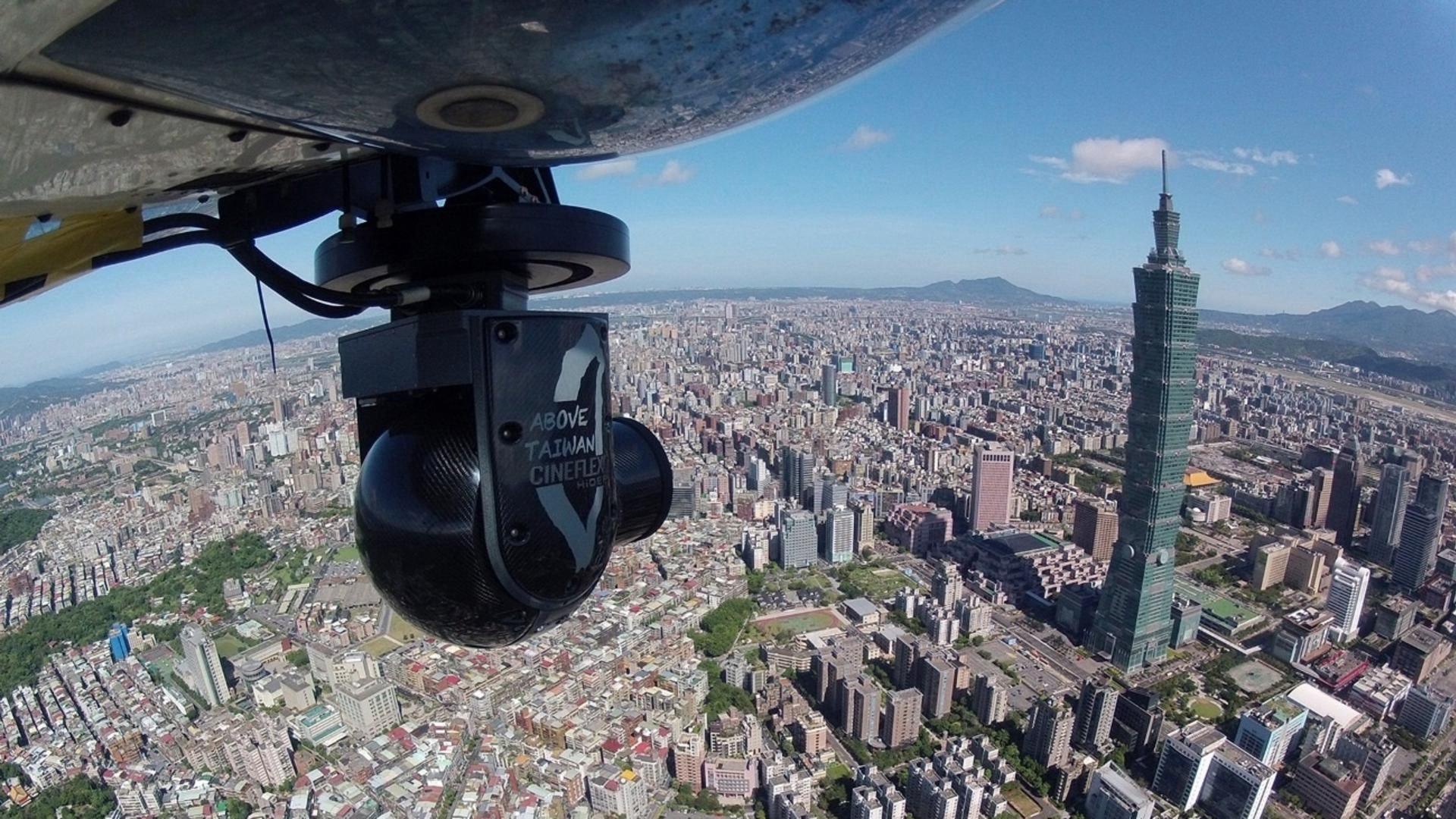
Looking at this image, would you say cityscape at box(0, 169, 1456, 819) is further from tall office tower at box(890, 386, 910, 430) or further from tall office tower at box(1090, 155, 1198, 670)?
tall office tower at box(890, 386, 910, 430)

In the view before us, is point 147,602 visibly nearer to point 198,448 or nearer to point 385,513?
point 198,448

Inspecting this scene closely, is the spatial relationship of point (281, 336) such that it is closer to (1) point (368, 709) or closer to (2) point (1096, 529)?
(1) point (368, 709)

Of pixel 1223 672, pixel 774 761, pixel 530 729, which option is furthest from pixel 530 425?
pixel 1223 672

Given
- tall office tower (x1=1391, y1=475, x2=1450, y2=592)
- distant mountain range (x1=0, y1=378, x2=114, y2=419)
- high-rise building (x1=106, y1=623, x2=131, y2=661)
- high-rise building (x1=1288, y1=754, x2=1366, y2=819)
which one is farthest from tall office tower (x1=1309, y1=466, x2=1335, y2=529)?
distant mountain range (x1=0, y1=378, x2=114, y2=419)

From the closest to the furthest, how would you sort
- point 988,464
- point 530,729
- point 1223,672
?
point 530,729
point 1223,672
point 988,464

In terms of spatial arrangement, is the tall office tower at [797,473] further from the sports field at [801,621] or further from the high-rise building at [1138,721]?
the high-rise building at [1138,721]

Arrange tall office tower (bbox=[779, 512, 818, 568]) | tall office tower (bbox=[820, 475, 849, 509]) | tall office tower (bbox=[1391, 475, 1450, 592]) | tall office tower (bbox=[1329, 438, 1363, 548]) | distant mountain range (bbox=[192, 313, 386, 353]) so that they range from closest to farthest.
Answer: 1. tall office tower (bbox=[1391, 475, 1450, 592])
2. tall office tower (bbox=[779, 512, 818, 568])
3. tall office tower (bbox=[1329, 438, 1363, 548])
4. tall office tower (bbox=[820, 475, 849, 509])
5. distant mountain range (bbox=[192, 313, 386, 353])
